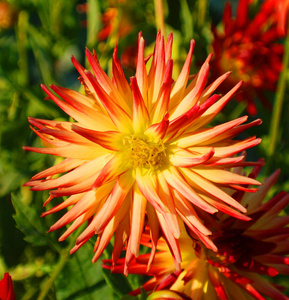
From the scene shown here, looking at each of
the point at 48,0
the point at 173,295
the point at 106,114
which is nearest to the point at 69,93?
the point at 106,114

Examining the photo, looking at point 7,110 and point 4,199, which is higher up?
point 7,110

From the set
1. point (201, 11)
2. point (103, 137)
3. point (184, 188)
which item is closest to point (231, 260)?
point (184, 188)

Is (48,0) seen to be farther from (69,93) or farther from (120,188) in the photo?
(120,188)

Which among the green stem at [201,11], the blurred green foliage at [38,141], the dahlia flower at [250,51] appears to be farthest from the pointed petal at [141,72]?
the green stem at [201,11]

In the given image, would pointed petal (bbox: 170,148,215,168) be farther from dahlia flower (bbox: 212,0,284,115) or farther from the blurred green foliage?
dahlia flower (bbox: 212,0,284,115)

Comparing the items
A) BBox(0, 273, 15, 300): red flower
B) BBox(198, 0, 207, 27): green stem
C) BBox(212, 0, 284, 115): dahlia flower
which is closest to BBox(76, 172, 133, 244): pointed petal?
BBox(0, 273, 15, 300): red flower

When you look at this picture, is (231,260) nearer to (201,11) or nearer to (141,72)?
(141,72)
